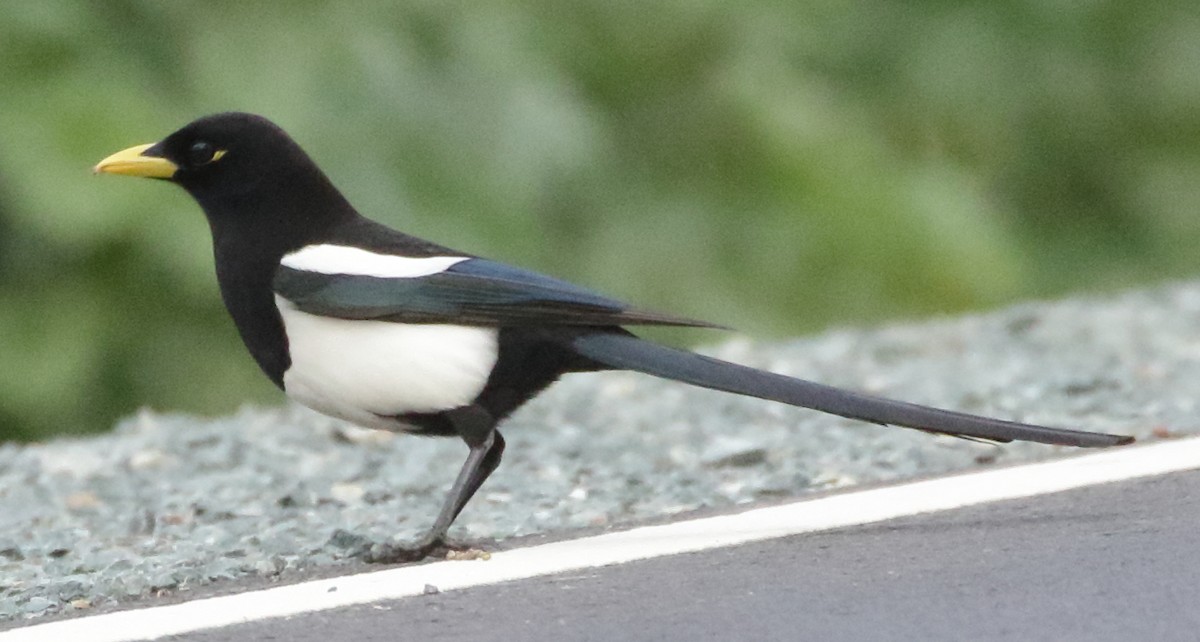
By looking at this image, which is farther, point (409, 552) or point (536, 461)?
point (536, 461)

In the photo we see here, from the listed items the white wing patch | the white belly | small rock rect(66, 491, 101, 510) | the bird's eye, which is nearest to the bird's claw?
the white belly

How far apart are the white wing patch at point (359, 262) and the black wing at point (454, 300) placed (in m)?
0.02

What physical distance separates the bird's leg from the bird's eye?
2.54ft

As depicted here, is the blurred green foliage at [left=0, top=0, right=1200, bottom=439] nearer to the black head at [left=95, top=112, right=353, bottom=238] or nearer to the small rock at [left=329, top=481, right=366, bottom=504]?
the small rock at [left=329, top=481, right=366, bottom=504]

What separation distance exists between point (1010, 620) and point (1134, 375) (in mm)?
2702

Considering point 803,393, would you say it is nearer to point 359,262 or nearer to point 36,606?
point 359,262

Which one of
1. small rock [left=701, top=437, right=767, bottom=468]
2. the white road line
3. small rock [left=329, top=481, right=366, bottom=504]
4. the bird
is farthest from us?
small rock [left=701, top=437, right=767, bottom=468]

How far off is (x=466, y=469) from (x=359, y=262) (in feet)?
1.53

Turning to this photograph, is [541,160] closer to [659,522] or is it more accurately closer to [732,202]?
[732,202]

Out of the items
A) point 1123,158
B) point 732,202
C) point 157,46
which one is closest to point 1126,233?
point 1123,158

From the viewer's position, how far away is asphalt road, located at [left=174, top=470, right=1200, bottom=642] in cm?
291

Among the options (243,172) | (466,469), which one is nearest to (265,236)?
(243,172)

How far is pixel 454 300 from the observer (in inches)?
149

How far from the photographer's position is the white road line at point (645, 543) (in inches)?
122
